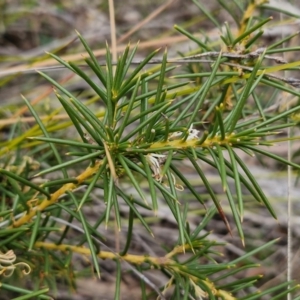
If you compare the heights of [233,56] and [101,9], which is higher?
[101,9]

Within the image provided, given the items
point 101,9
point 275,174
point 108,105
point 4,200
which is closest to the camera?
point 108,105

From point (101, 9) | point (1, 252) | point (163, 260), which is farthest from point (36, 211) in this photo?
point (101, 9)

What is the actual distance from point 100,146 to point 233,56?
331 mm

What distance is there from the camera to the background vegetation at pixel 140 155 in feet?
2.39

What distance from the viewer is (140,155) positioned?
2.39 feet

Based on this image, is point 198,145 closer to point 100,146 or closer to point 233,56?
point 100,146

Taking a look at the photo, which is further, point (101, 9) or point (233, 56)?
point (101, 9)

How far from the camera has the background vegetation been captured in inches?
28.6

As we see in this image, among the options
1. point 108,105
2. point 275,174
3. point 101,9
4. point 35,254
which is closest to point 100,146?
point 108,105

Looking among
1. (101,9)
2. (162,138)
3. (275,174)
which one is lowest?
(162,138)

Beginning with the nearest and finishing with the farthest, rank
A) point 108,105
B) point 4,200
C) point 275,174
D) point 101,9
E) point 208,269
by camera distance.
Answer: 1. point 108,105
2. point 208,269
3. point 4,200
4. point 275,174
5. point 101,9

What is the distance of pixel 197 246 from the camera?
36.8 inches

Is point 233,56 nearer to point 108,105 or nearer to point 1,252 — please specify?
point 108,105

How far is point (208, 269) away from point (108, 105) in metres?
0.35
